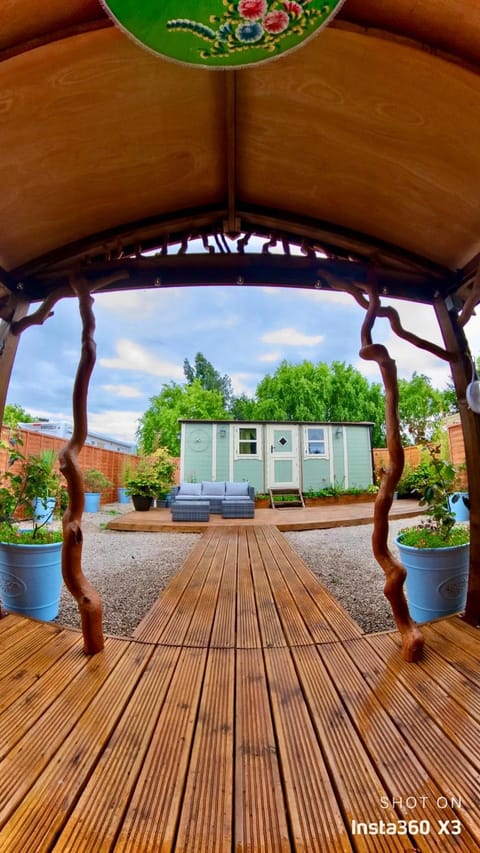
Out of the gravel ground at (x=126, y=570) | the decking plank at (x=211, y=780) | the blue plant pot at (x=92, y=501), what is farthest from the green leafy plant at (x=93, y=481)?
the decking plank at (x=211, y=780)

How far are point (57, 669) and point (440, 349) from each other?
2.41m

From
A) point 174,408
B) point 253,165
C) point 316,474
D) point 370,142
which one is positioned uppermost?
point 174,408

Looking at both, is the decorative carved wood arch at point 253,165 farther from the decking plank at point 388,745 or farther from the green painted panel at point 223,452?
the green painted panel at point 223,452

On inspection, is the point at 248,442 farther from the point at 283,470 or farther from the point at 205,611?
the point at 205,611

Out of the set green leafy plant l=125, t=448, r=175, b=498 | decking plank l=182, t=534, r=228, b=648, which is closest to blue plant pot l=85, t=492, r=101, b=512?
green leafy plant l=125, t=448, r=175, b=498

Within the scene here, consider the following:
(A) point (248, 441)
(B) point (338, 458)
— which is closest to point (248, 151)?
(A) point (248, 441)

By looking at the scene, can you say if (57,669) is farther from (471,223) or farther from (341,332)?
(341,332)

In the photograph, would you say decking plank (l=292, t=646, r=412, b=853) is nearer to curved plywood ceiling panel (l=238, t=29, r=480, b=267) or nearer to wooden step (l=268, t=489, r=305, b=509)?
curved plywood ceiling panel (l=238, t=29, r=480, b=267)

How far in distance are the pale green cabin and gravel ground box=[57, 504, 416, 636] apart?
358cm

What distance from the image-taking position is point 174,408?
1936 centimetres

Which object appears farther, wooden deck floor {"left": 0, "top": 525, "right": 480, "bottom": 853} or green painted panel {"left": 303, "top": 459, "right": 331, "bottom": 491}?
green painted panel {"left": 303, "top": 459, "right": 331, "bottom": 491}

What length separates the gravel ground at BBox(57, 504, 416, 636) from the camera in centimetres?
241

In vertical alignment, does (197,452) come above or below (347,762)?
above

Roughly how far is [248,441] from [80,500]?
8098mm
